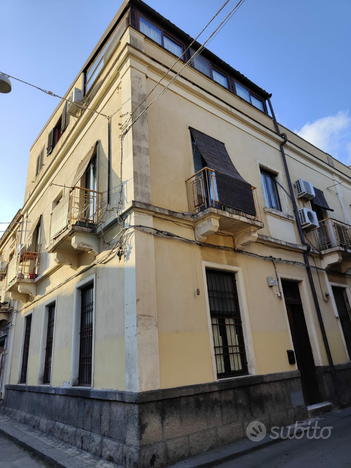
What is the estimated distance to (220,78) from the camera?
11414 millimetres

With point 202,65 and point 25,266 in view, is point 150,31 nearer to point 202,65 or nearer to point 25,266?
point 202,65

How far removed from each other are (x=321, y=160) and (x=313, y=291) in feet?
21.6

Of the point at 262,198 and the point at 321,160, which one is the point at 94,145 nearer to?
the point at 262,198

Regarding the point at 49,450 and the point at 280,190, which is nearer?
the point at 49,450

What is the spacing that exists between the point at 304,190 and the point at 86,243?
769 centimetres

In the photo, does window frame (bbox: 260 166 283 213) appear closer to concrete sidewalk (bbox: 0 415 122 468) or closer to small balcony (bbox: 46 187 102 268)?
small balcony (bbox: 46 187 102 268)

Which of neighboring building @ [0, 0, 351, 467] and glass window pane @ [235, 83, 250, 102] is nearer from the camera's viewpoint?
neighboring building @ [0, 0, 351, 467]

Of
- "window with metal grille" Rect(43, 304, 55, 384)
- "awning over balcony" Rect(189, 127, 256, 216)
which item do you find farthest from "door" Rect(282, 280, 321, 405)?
"window with metal grille" Rect(43, 304, 55, 384)

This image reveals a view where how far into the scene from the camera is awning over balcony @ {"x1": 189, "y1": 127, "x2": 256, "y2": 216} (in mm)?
7552

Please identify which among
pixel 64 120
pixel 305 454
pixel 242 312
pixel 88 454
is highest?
pixel 64 120

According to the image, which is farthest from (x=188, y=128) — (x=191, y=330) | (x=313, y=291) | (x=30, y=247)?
(x=30, y=247)

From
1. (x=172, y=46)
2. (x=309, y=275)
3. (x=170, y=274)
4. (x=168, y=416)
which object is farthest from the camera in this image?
(x=172, y=46)

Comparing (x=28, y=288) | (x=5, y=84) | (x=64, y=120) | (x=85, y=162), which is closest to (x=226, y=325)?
(x=85, y=162)

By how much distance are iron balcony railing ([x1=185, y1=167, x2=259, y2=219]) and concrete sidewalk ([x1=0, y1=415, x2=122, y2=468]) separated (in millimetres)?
5214
